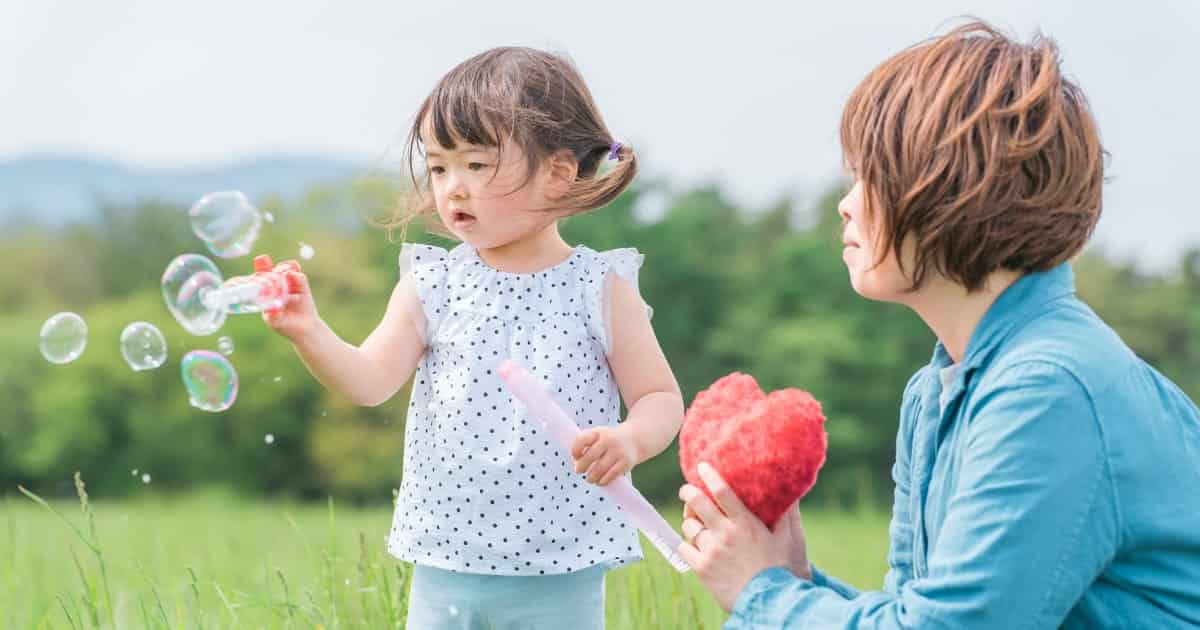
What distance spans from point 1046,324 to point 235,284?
1.43 meters

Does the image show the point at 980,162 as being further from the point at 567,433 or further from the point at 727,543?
the point at 567,433

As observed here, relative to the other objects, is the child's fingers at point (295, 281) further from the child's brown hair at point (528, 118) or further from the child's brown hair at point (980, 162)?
the child's brown hair at point (980, 162)

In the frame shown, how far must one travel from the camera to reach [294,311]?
97.4 inches

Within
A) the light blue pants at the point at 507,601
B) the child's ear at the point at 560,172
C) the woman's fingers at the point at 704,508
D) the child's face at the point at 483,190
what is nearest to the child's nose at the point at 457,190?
the child's face at the point at 483,190

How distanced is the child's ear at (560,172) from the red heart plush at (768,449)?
2.45 ft

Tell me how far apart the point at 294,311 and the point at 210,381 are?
62cm

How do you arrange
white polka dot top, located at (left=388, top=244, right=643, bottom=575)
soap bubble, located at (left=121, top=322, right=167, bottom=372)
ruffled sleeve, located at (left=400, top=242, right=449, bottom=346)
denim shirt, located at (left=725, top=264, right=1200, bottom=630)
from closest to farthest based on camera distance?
denim shirt, located at (left=725, top=264, right=1200, bottom=630) < white polka dot top, located at (left=388, top=244, right=643, bottom=575) < ruffled sleeve, located at (left=400, top=242, right=449, bottom=346) < soap bubble, located at (left=121, top=322, right=167, bottom=372)

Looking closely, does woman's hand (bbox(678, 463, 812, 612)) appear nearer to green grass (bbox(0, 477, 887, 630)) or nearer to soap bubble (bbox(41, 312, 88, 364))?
green grass (bbox(0, 477, 887, 630))

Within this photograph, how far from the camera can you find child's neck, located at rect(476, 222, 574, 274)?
267 centimetres

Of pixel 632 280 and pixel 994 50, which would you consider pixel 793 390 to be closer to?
pixel 994 50

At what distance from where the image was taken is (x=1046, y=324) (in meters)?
1.89

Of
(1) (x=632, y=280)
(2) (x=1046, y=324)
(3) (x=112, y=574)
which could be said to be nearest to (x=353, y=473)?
(3) (x=112, y=574)

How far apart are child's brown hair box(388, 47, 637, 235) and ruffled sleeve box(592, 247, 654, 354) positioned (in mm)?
110

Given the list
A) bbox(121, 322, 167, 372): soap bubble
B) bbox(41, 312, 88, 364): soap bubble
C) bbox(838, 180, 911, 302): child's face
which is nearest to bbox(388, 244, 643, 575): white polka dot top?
bbox(838, 180, 911, 302): child's face
